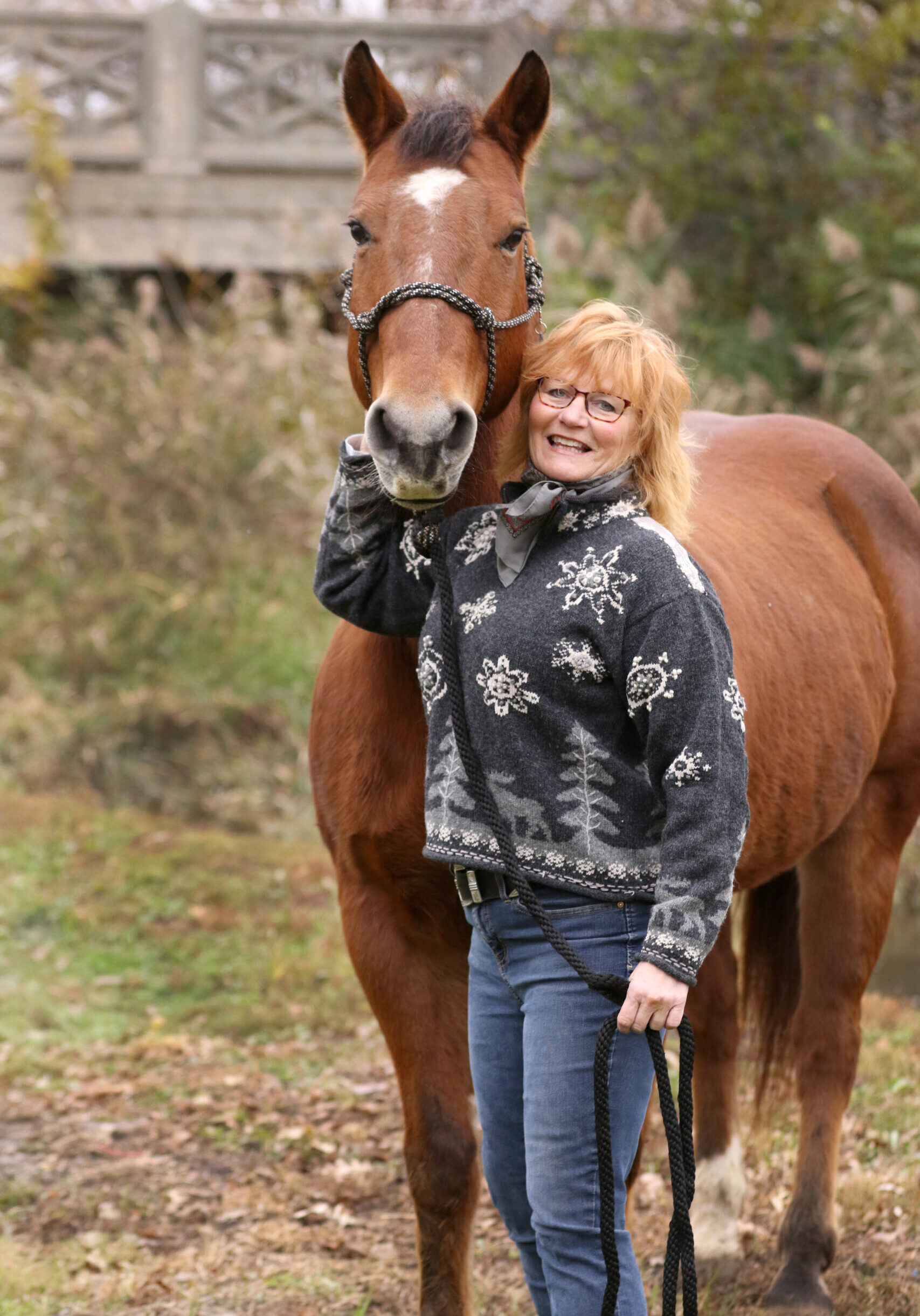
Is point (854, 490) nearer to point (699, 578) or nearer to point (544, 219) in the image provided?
point (699, 578)

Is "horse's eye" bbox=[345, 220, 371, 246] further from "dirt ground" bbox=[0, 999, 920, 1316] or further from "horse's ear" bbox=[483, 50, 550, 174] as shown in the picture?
"dirt ground" bbox=[0, 999, 920, 1316]

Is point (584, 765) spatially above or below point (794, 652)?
below

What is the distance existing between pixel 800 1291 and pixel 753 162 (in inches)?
299

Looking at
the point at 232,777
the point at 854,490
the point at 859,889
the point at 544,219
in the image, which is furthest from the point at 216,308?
the point at 859,889

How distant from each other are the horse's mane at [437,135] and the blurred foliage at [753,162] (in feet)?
18.1

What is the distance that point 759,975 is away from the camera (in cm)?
374

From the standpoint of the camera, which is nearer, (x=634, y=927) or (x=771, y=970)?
(x=634, y=927)

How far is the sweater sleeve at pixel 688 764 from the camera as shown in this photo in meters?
1.80

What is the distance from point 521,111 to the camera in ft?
7.66

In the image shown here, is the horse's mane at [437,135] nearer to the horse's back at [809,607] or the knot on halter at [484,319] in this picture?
the knot on halter at [484,319]

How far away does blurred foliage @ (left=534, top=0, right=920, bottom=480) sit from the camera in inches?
322

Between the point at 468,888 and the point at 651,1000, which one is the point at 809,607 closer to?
the point at 468,888

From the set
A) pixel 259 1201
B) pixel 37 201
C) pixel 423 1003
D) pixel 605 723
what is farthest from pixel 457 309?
pixel 37 201

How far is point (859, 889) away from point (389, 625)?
5.85ft
